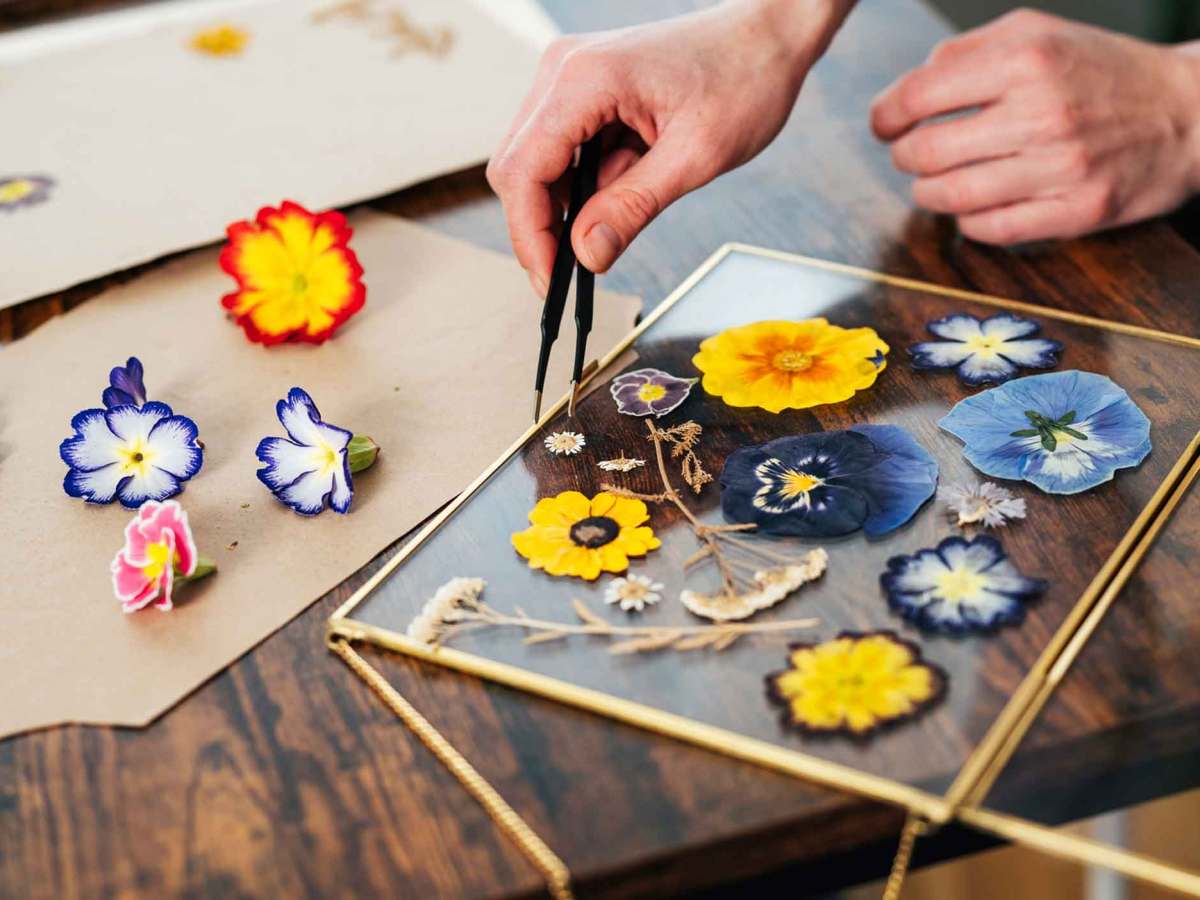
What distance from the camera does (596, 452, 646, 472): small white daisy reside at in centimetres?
79

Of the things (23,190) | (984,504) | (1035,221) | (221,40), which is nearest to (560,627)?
(984,504)

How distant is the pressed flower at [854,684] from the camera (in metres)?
0.61

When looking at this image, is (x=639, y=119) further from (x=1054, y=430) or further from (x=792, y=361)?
(x=1054, y=430)

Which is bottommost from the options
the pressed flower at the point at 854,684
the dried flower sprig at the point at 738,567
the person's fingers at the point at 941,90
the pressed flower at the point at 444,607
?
the pressed flower at the point at 444,607

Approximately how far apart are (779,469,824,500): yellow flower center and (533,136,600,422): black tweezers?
0.54 feet

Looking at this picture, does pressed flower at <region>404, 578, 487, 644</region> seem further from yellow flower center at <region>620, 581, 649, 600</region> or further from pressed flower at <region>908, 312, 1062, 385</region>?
pressed flower at <region>908, 312, 1062, 385</region>

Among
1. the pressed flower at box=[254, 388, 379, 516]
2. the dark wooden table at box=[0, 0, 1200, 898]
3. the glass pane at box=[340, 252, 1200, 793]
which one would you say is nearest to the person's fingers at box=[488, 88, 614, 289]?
the glass pane at box=[340, 252, 1200, 793]

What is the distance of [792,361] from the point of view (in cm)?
88

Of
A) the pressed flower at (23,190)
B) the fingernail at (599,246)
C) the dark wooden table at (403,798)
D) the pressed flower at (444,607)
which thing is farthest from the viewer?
the pressed flower at (23,190)

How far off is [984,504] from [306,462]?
16.2 inches

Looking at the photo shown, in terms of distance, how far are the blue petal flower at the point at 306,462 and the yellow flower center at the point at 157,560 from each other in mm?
86

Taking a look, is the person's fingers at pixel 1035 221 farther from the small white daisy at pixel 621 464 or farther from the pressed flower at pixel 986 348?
the small white daisy at pixel 621 464

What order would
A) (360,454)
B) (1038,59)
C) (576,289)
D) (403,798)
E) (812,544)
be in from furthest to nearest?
(1038,59), (576,289), (360,454), (812,544), (403,798)

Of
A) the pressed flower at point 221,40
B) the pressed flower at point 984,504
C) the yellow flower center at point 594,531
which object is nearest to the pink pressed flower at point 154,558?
the yellow flower center at point 594,531
